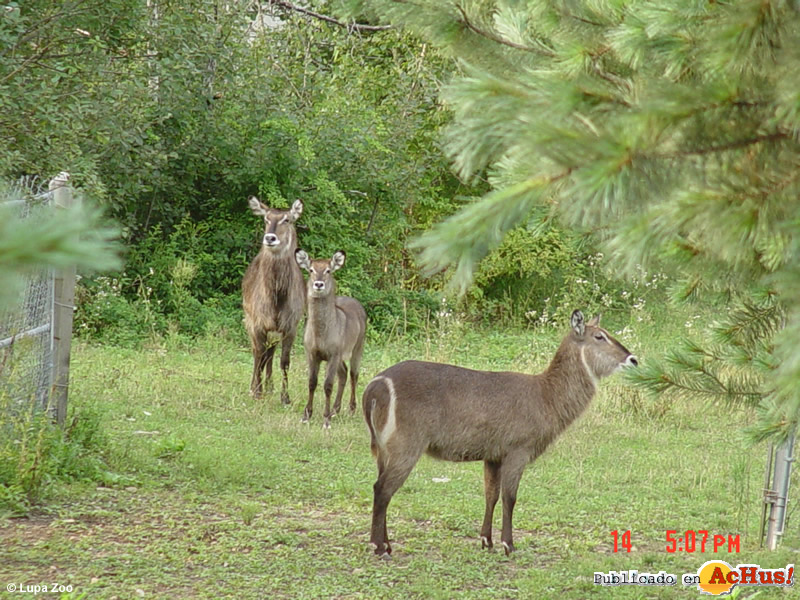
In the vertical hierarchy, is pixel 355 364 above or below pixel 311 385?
above

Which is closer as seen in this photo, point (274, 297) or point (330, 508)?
point (330, 508)

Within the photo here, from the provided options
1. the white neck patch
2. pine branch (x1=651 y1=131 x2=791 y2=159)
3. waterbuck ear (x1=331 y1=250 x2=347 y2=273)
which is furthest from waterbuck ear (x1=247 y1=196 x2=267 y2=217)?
pine branch (x1=651 y1=131 x2=791 y2=159)

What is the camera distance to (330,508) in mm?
6355

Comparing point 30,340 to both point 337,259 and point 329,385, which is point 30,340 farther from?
point 337,259

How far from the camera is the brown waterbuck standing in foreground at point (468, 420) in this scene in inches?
218

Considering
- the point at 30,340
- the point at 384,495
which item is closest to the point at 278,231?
the point at 30,340

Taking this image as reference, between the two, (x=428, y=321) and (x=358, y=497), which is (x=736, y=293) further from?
(x=428, y=321)

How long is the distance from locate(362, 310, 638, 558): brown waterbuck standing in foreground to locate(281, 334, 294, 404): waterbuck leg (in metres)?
3.90

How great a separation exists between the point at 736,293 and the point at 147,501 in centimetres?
360

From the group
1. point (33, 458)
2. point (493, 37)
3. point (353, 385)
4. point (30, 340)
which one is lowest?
point (33, 458)

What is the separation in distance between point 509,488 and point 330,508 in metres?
1.19

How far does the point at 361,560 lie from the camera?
535 cm

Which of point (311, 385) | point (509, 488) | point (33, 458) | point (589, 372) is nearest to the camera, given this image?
point (33, 458)

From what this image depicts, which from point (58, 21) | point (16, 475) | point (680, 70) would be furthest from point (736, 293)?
point (58, 21)
